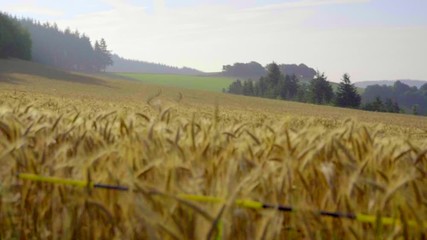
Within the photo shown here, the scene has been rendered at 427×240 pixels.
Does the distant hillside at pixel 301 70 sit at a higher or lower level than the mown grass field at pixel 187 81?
higher

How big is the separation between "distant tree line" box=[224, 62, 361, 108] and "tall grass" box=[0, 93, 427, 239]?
198 feet

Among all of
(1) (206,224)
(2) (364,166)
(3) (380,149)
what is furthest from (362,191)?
(1) (206,224)

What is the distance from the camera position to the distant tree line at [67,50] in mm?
113938

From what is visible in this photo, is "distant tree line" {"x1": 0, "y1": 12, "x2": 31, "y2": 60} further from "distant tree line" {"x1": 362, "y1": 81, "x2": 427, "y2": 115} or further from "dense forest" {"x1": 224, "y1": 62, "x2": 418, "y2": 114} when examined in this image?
"distant tree line" {"x1": 362, "y1": 81, "x2": 427, "y2": 115}

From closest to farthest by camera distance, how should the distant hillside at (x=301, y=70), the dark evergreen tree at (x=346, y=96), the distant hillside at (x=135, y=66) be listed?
the dark evergreen tree at (x=346, y=96), the distant hillside at (x=301, y=70), the distant hillside at (x=135, y=66)

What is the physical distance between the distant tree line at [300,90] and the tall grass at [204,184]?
60.4 m

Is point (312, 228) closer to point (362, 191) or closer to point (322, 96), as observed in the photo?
point (362, 191)

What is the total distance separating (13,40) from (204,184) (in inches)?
2796

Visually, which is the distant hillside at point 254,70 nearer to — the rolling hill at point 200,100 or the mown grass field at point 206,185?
the rolling hill at point 200,100

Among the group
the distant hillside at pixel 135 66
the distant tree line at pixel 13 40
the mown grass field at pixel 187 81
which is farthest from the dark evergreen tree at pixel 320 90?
the distant hillside at pixel 135 66

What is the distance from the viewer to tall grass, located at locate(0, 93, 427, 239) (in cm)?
143

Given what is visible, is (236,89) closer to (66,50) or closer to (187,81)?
(187,81)

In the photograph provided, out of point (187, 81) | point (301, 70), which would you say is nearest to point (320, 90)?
point (187, 81)

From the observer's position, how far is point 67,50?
11619 cm
